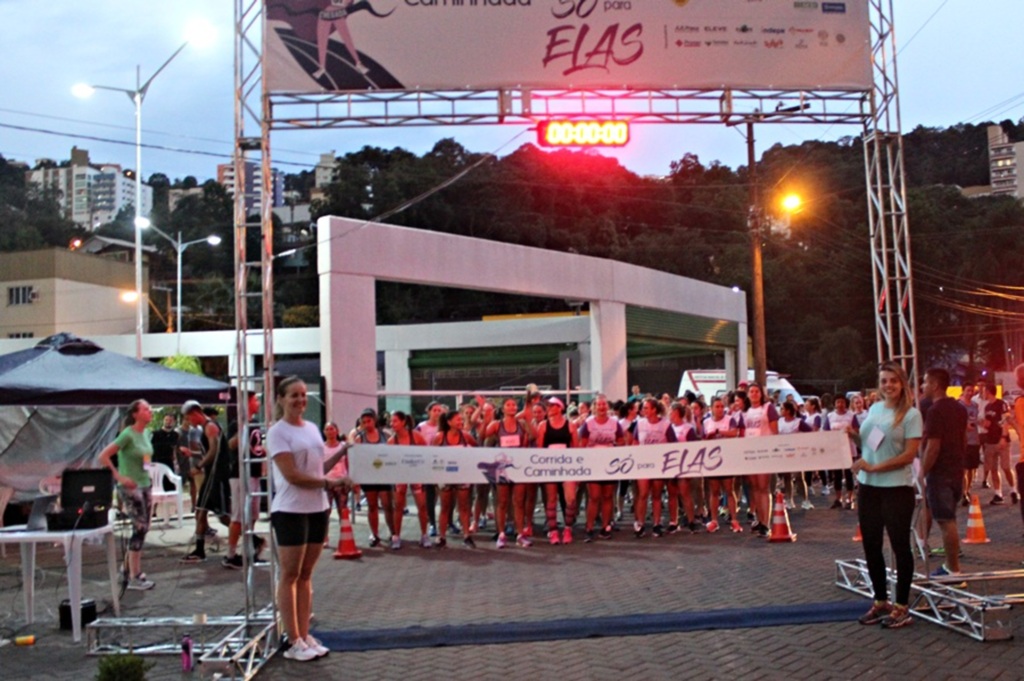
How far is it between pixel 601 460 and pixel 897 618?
539cm

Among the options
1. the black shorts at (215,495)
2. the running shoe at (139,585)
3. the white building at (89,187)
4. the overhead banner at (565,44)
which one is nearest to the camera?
the overhead banner at (565,44)

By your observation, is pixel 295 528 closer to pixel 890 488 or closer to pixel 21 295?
pixel 890 488

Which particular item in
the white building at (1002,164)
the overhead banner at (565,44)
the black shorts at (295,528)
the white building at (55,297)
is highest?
the white building at (1002,164)

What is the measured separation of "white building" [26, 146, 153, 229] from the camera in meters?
137

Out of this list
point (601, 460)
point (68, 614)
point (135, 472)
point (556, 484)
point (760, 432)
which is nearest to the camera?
point (68, 614)

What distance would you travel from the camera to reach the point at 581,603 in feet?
26.9

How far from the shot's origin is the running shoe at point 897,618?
698cm

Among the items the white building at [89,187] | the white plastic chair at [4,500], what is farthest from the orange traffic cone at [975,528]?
the white building at [89,187]

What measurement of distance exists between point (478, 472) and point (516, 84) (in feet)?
16.2

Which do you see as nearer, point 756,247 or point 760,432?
point 760,432

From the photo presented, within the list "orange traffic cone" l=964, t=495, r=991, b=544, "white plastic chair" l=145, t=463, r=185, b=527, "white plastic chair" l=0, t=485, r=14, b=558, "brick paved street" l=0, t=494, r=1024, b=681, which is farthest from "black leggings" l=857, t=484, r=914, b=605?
"white plastic chair" l=145, t=463, r=185, b=527

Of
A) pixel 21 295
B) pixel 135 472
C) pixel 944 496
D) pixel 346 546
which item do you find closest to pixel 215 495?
pixel 346 546

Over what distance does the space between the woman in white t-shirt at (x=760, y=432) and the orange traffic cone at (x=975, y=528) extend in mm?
2341

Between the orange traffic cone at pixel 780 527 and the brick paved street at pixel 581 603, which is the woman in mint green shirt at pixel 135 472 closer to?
the brick paved street at pixel 581 603
